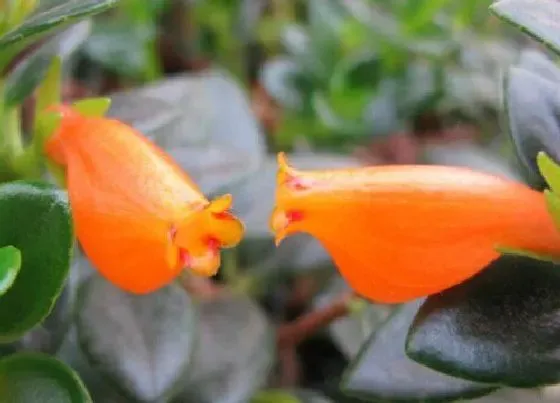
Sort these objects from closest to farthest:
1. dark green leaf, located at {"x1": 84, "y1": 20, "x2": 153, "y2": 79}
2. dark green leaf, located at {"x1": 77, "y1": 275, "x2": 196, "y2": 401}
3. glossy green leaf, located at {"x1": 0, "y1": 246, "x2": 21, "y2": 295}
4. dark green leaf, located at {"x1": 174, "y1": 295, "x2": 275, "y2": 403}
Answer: glossy green leaf, located at {"x1": 0, "y1": 246, "x2": 21, "y2": 295} < dark green leaf, located at {"x1": 77, "y1": 275, "x2": 196, "y2": 401} < dark green leaf, located at {"x1": 174, "y1": 295, "x2": 275, "y2": 403} < dark green leaf, located at {"x1": 84, "y1": 20, "x2": 153, "y2": 79}

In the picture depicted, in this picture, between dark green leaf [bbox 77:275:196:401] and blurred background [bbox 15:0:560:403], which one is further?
blurred background [bbox 15:0:560:403]

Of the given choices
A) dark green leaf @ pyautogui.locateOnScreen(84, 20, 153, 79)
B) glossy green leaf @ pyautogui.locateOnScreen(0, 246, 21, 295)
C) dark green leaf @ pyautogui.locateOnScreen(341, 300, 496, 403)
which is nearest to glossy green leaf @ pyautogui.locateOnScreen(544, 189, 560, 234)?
dark green leaf @ pyautogui.locateOnScreen(341, 300, 496, 403)

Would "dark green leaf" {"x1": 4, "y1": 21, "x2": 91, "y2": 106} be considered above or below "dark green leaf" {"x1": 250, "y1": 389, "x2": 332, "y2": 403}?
above

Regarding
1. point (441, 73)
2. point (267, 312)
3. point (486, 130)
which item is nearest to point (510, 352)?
point (267, 312)

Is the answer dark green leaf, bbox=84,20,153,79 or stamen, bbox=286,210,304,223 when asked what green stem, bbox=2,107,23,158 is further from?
dark green leaf, bbox=84,20,153,79

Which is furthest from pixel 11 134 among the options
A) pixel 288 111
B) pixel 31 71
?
pixel 288 111

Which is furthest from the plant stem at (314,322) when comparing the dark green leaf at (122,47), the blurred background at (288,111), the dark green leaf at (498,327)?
the dark green leaf at (122,47)

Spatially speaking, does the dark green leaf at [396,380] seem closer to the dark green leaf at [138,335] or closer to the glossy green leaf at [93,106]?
the dark green leaf at [138,335]
